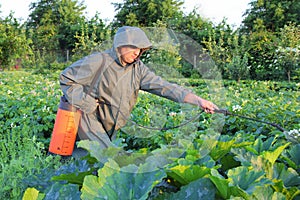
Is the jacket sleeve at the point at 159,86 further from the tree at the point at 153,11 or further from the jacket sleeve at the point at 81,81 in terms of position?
the tree at the point at 153,11

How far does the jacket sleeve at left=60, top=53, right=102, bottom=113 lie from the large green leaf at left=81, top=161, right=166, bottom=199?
135 centimetres

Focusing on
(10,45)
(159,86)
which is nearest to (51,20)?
(10,45)

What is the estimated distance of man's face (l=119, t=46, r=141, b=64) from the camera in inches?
92.7

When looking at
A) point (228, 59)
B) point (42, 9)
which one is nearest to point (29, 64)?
point (42, 9)

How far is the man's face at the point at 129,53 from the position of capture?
7.72ft

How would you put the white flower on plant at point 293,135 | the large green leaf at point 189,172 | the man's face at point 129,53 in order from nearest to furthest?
the large green leaf at point 189,172, the white flower on plant at point 293,135, the man's face at point 129,53

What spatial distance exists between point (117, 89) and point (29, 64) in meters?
22.1

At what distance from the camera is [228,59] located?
12.8 m

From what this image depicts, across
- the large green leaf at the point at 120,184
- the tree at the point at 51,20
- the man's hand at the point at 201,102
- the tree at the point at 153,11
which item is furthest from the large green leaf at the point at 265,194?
the tree at the point at 51,20

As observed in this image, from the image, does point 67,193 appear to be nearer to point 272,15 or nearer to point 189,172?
point 189,172

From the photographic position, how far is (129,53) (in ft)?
8.03

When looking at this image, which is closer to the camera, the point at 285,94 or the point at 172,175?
the point at 172,175

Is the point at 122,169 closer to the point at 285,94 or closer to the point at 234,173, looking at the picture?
the point at 234,173

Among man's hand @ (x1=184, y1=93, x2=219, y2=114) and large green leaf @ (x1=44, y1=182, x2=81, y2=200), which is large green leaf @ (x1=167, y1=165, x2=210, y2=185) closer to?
large green leaf @ (x1=44, y1=182, x2=81, y2=200)
